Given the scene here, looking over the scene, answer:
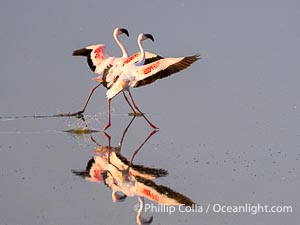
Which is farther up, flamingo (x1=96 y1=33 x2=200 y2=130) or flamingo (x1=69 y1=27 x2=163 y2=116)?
flamingo (x1=69 y1=27 x2=163 y2=116)

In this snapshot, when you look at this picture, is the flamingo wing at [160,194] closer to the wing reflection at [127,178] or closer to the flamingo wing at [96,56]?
the wing reflection at [127,178]

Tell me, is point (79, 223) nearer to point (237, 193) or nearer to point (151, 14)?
point (237, 193)

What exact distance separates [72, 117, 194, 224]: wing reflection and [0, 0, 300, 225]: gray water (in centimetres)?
11

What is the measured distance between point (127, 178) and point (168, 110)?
503 centimetres

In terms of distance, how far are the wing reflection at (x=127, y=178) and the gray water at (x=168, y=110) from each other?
0.36 ft

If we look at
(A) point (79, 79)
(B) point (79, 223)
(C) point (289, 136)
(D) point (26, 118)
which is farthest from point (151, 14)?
(B) point (79, 223)

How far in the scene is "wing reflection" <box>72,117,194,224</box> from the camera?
9.06 m

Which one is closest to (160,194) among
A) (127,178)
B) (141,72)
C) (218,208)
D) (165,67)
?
(218,208)

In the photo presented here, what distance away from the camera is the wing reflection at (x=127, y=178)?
9062mm

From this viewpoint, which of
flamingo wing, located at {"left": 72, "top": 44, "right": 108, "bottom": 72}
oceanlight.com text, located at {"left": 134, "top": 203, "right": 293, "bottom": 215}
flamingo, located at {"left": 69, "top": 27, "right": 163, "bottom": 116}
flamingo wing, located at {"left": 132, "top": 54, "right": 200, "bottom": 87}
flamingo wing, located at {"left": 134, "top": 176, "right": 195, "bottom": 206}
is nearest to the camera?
oceanlight.com text, located at {"left": 134, "top": 203, "right": 293, "bottom": 215}

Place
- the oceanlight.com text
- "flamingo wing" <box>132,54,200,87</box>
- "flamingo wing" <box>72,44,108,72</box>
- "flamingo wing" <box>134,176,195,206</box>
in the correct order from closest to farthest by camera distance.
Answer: the oceanlight.com text → "flamingo wing" <box>134,176,195,206</box> → "flamingo wing" <box>132,54,200,87</box> → "flamingo wing" <box>72,44,108,72</box>

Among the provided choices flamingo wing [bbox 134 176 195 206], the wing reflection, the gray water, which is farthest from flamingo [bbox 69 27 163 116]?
flamingo wing [bbox 134 176 195 206]

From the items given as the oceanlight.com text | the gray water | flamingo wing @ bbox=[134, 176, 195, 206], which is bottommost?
the oceanlight.com text

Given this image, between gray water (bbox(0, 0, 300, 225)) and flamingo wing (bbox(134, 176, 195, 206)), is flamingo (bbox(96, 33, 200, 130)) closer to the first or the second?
gray water (bbox(0, 0, 300, 225))
